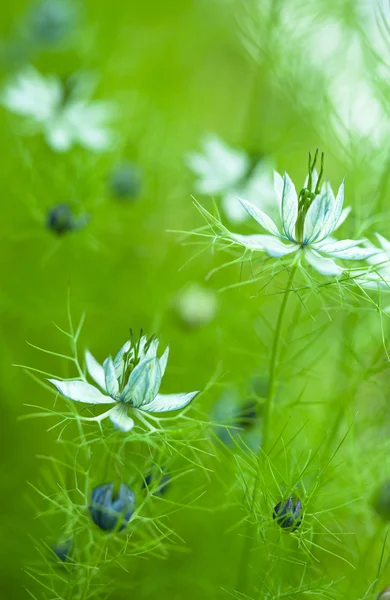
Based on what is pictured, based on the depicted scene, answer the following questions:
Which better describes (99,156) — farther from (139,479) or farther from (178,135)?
(139,479)

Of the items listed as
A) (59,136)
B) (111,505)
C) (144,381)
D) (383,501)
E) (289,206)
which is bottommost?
(383,501)

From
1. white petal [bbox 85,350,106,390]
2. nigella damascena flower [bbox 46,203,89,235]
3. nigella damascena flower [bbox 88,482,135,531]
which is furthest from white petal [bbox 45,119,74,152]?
nigella damascena flower [bbox 88,482,135,531]

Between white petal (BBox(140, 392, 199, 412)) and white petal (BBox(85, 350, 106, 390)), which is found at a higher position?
white petal (BBox(85, 350, 106, 390))

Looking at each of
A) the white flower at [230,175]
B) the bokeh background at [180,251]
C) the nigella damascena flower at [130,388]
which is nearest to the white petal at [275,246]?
the nigella damascena flower at [130,388]

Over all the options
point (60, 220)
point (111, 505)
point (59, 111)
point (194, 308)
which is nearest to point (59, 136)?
point (59, 111)

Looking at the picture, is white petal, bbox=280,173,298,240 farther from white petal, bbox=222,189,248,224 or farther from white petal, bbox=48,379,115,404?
white petal, bbox=222,189,248,224

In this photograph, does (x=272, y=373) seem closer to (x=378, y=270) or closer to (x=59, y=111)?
(x=378, y=270)

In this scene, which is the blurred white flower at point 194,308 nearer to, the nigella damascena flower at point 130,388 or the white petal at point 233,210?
the white petal at point 233,210

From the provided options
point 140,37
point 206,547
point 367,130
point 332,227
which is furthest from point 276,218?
point 140,37
